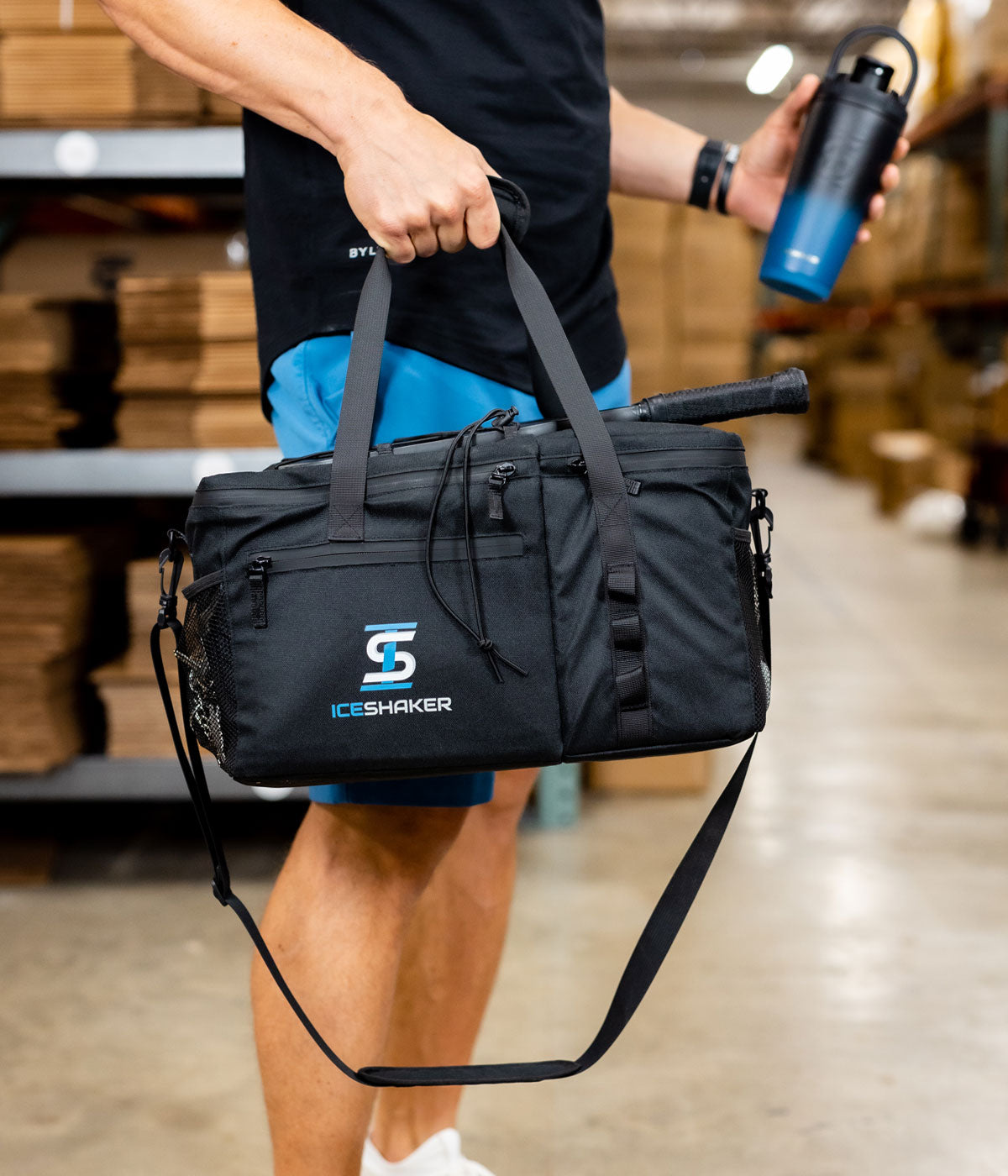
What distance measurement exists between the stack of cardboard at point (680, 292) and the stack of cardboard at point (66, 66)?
0.98m

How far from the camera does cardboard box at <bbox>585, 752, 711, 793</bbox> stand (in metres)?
2.50

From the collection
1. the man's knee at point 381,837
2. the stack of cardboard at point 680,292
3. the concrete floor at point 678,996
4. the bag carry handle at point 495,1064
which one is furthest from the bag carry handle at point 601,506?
the stack of cardboard at point 680,292

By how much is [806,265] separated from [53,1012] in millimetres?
1323

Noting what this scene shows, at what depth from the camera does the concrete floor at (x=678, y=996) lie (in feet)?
4.26

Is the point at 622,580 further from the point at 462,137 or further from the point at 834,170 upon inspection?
the point at 834,170

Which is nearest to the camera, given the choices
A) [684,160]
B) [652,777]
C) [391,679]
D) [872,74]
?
[391,679]

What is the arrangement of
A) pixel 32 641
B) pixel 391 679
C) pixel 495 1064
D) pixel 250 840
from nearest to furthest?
pixel 391 679, pixel 495 1064, pixel 32 641, pixel 250 840

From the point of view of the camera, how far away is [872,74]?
107 centimetres

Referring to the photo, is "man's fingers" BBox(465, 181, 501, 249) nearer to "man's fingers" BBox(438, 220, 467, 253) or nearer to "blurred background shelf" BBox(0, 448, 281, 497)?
"man's fingers" BBox(438, 220, 467, 253)

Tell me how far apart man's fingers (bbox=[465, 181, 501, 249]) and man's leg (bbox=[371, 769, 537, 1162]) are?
1.69 ft

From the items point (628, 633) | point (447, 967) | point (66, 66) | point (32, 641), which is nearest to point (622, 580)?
point (628, 633)

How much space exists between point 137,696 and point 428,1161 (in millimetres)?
1109

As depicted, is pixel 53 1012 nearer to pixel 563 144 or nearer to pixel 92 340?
pixel 92 340

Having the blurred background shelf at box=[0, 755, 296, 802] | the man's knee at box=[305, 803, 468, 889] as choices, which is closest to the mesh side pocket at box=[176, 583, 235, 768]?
the man's knee at box=[305, 803, 468, 889]
